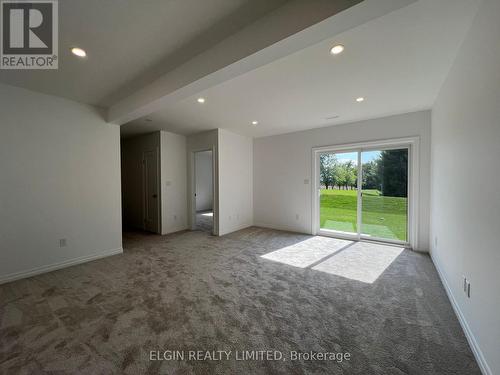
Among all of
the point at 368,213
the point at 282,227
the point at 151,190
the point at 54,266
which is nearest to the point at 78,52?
the point at 54,266

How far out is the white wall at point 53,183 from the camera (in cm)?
258

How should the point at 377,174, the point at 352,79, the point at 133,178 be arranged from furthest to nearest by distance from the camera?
the point at 133,178
the point at 377,174
the point at 352,79

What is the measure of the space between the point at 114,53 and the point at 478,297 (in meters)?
3.79

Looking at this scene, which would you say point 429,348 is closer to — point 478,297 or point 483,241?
point 478,297

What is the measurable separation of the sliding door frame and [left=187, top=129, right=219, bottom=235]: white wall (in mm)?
2314

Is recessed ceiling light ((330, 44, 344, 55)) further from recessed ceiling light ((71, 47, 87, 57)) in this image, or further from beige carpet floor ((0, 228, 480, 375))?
beige carpet floor ((0, 228, 480, 375))

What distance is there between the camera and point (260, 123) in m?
4.30

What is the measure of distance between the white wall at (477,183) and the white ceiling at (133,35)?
4.99 feet

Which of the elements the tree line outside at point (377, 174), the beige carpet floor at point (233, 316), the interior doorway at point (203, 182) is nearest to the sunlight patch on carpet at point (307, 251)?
the beige carpet floor at point (233, 316)

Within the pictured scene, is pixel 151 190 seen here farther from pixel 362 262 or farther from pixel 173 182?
pixel 362 262

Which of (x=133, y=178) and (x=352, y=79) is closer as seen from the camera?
(x=352, y=79)

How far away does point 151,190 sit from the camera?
5.18 metres

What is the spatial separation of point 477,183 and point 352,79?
5.43 ft
